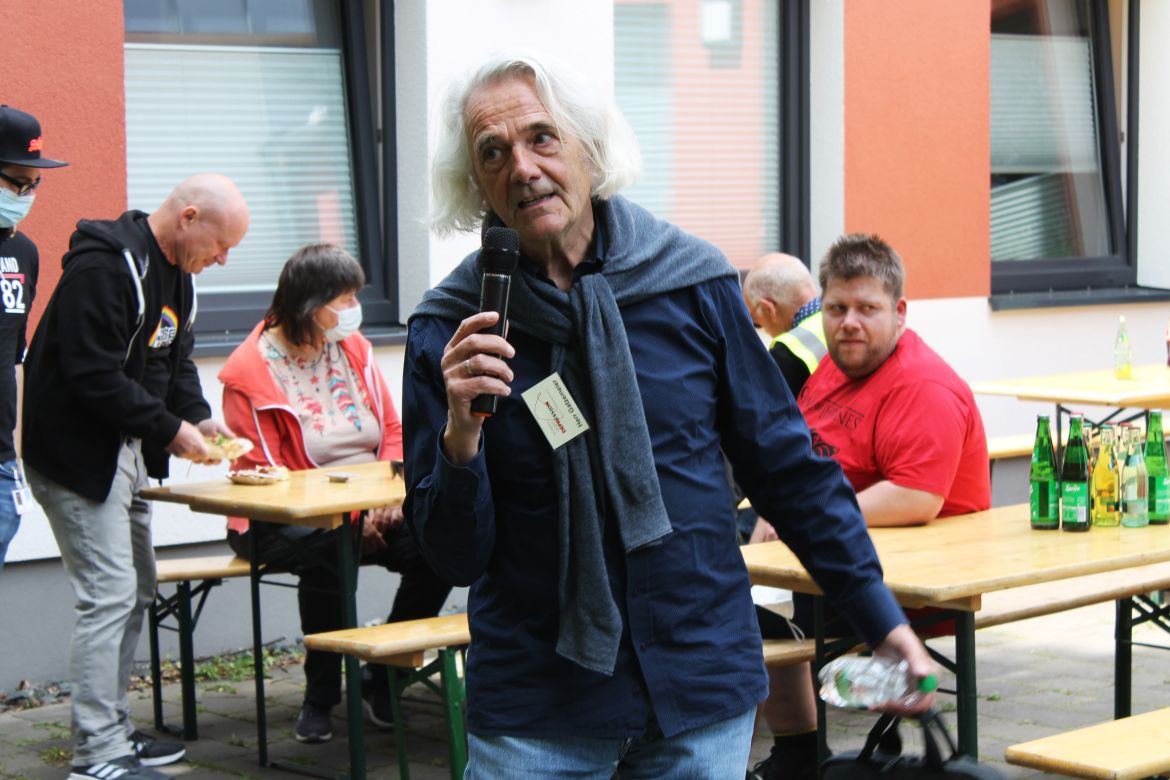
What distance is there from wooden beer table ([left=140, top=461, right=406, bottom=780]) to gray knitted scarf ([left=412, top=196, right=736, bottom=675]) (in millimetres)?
2845

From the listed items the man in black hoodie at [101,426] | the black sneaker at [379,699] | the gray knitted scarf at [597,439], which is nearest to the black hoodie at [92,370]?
the man in black hoodie at [101,426]

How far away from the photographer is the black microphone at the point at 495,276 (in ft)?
7.05

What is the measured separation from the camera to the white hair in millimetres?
2359

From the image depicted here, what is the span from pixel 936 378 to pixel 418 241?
344 centimetres

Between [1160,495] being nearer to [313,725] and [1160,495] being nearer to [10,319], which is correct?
[313,725]

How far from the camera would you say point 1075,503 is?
4543mm

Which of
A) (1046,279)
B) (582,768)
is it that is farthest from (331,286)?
(1046,279)

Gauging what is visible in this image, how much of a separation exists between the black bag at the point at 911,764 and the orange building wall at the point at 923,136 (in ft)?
21.6

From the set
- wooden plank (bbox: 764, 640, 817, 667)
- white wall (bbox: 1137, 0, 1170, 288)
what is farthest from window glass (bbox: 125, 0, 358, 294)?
white wall (bbox: 1137, 0, 1170, 288)

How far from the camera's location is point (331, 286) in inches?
236

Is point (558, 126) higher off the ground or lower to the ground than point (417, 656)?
higher

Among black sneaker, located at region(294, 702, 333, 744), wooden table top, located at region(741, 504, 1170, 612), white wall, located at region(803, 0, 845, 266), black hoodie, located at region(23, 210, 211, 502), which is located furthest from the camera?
white wall, located at region(803, 0, 845, 266)

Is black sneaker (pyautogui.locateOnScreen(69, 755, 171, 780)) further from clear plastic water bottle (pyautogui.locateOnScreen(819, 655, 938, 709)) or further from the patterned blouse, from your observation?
clear plastic water bottle (pyautogui.locateOnScreen(819, 655, 938, 709))

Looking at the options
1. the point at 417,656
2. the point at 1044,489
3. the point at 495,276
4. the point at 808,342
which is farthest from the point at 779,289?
the point at 495,276
